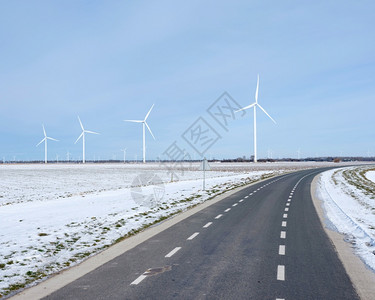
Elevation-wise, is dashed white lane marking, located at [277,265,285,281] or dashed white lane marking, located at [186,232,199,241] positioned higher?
dashed white lane marking, located at [277,265,285,281]

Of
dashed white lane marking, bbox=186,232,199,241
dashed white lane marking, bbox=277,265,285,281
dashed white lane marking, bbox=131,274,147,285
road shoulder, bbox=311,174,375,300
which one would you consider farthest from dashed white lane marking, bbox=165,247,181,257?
road shoulder, bbox=311,174,375,300

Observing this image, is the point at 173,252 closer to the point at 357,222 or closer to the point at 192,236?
the point at 192,236

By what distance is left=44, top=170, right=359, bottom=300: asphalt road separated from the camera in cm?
645

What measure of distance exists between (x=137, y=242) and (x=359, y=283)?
21.4ft

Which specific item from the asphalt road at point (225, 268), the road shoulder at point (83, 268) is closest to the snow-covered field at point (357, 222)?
the asphalt road at point (225, 268)

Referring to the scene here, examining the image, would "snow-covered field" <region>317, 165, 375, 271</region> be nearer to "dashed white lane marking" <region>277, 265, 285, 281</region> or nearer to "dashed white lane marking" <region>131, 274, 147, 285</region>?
"dashed white lane marking" <region>277, 265, 285, 281</region>

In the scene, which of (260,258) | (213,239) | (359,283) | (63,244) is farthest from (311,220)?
(63,244)

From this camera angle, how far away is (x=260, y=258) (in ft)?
28.7

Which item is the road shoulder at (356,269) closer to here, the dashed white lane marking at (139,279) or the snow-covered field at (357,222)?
the snow-covered field at (357,222)

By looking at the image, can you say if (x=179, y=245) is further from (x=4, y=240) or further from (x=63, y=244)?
(x=4, y=240)

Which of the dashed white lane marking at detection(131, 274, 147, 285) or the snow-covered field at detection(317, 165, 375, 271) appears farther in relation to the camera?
the snow-covered field at detection(317, 165, 375, 271)

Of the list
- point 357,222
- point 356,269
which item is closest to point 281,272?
point 356,269

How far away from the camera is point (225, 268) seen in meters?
7.94

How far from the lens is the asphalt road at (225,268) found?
21.2ft
